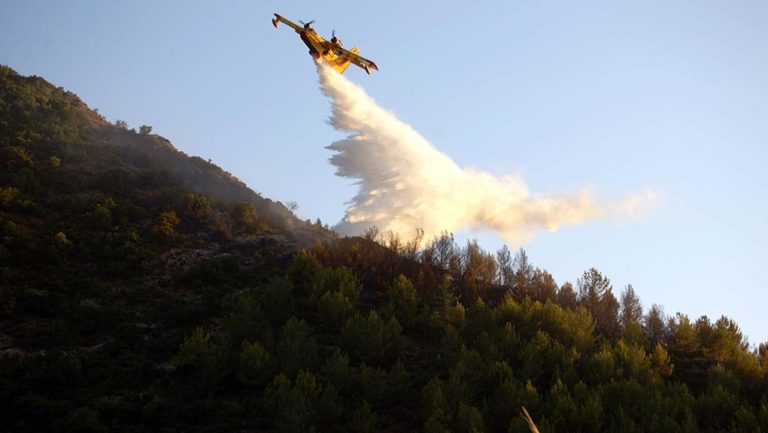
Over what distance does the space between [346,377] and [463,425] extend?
148 inches

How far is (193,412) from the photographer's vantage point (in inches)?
595

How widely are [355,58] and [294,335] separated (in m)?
19.7

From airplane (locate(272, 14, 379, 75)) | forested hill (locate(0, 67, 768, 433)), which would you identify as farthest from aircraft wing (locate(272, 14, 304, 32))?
forested hill (locate(0, 67, 768, 433))

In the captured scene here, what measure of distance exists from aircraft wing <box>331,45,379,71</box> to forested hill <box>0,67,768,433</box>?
10.2 meters

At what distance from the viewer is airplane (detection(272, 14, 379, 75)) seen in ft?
106

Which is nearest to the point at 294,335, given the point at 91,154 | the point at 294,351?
the point at 294,351

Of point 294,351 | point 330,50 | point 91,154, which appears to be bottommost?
point 294,351

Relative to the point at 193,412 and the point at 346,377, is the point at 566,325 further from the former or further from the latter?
the point at 193,412

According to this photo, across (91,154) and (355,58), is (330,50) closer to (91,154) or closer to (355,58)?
(355,58)

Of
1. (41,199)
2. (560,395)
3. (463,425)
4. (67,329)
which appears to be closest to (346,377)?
(463,425)

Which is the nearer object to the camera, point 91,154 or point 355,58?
point 355,58

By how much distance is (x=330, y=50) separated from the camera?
32875 mm

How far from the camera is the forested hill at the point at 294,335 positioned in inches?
584

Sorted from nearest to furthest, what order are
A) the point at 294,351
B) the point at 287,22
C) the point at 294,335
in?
1. the point at 294,351
2. the point at 294,335
3. the point at 287,22
